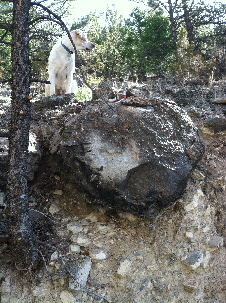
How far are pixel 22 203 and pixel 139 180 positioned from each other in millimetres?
1225

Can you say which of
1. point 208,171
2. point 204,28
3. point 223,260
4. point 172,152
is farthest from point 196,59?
point 204,28

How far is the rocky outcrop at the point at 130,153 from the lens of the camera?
332cm

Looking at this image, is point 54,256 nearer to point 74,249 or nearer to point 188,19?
point 74,249

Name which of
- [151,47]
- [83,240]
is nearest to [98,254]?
[83,240]

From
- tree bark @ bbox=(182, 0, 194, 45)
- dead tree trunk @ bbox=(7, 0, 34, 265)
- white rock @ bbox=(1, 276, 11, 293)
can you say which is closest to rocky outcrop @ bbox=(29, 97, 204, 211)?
dead tree trunk @ bbox=(7, 0, 34, 265)

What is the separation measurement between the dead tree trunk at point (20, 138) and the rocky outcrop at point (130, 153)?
0.62 meters

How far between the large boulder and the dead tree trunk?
62 centimetres

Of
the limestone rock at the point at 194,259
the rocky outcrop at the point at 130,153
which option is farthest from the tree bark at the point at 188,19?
the limestone rock at the point at 194,259

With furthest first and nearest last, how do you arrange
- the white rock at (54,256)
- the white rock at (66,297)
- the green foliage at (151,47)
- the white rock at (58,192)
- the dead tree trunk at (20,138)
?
1. the green foliage at (151,47)
2. the white rock at (58,192)
3. the white rock at (54,256)
4. the white rock at (66,297)
5. the dead tree trunk at (20,138)

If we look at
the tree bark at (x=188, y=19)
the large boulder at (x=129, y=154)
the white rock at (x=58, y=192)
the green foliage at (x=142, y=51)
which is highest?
the tree bark at (x=188, y=19)

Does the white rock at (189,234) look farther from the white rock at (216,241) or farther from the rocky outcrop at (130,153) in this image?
the rocky outcrop at (130,153)

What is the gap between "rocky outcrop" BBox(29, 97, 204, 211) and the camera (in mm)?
3318

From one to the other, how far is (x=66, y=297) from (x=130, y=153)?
1.59 m

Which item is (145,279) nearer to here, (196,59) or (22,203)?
(22,203)
